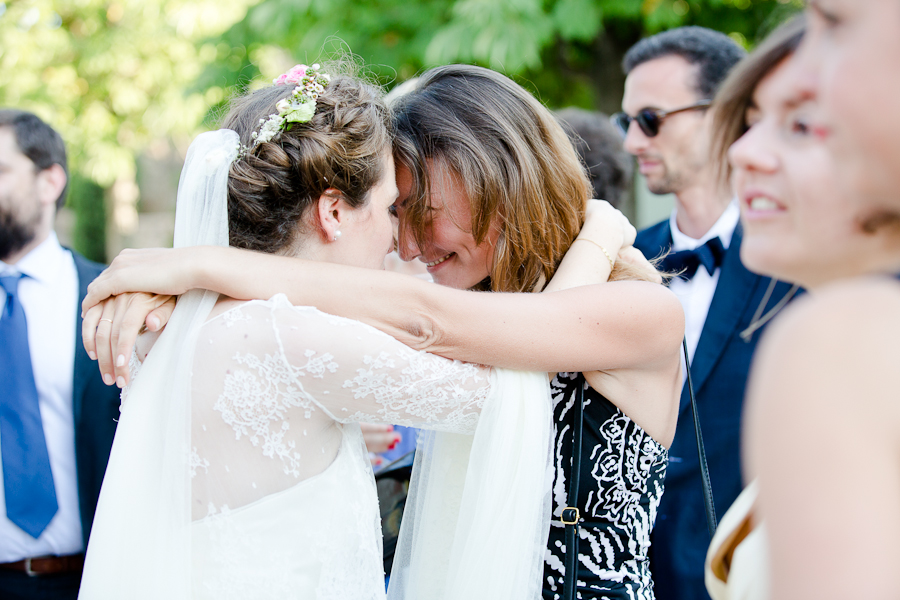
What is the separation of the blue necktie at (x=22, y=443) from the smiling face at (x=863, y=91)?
324 centimetres

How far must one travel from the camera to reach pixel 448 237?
7.11ft

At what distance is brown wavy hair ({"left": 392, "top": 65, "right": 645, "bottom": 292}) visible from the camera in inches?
81.0

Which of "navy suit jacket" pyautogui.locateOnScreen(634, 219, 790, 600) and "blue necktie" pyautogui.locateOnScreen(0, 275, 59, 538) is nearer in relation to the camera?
"navy suit jacket" pyautogui.locateOnScreen(634, 219, 790, 600)

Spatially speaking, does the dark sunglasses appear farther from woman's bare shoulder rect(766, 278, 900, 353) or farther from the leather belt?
the leather belt

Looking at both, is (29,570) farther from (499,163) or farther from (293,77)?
(499,163)

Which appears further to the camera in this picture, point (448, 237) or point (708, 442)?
point (708, 442)

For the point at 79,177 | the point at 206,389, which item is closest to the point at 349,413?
the point at 206,389

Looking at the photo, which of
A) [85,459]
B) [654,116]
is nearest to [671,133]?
[654,116]

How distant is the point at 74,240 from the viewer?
631 inches

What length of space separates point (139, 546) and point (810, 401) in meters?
1.55

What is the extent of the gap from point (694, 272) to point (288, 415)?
86.3 inches

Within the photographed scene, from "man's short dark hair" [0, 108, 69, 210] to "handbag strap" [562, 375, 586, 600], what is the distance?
3.14m

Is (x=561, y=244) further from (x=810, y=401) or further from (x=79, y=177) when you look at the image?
(x=79, y=177)

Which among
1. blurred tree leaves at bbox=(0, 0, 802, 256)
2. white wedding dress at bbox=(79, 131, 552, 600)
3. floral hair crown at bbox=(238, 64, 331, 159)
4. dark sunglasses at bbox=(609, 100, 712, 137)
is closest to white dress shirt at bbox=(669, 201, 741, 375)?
dark sunglasses at bbox=(609, 100, 712, 137)
